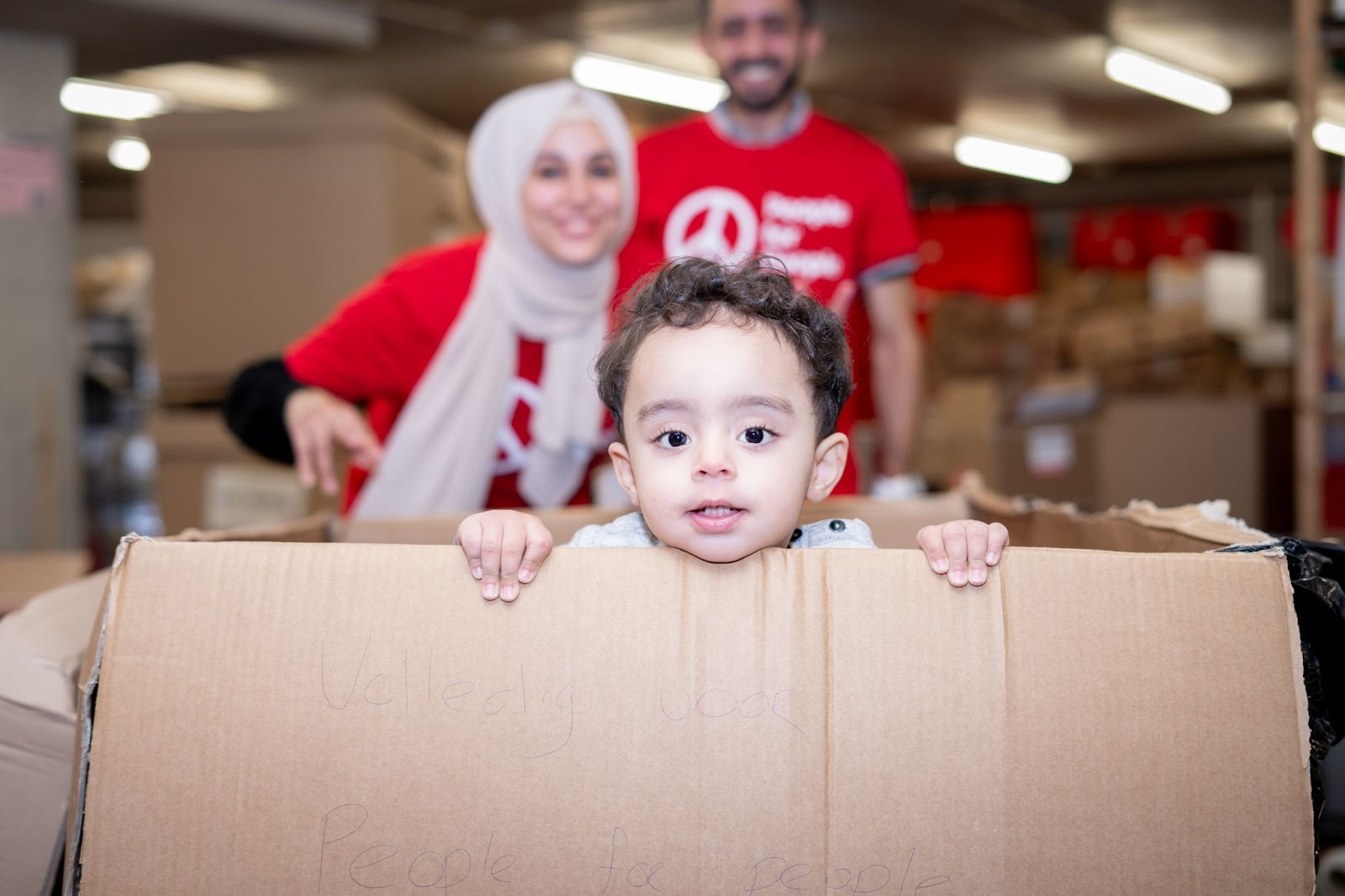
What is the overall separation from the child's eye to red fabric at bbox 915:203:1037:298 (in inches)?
303

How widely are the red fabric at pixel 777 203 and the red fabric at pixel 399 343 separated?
1.03 feet

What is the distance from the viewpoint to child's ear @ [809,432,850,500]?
4.00 ft

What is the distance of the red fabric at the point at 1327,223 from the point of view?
643cm

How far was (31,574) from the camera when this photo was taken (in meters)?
1.72

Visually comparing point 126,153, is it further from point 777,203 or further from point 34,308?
point 777,203

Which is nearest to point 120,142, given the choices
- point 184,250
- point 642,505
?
point 184,250

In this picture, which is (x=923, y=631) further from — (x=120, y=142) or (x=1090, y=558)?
(x=120, y=142)

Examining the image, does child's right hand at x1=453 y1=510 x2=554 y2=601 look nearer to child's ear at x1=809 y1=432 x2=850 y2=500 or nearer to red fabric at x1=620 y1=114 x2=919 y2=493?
child's ear at x1=809 y1=432 x2=850 y2=500

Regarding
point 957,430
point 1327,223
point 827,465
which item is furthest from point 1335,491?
point 1327,223

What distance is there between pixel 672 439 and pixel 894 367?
50.8 inches

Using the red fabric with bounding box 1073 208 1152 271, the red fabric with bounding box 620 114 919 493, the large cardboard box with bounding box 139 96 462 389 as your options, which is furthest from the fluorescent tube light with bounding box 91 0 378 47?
the red fabric with bounding box 1073 208 1152 271

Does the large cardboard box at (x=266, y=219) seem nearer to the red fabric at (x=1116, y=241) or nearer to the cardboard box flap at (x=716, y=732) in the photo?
the cardboard box flap at (x=716, y=732)

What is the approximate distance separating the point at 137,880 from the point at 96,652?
165 mm

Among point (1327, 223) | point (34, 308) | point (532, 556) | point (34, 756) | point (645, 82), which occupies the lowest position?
point (34, 756)
